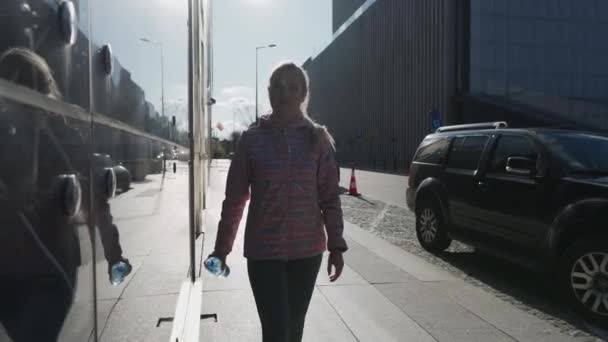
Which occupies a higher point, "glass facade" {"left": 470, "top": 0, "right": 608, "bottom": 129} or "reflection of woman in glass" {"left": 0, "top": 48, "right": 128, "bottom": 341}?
"glass facade" {"left": 470, "top": 0, "right": 608, "bottom": 129}

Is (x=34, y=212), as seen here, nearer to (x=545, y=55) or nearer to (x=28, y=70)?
(x=28, y=70)

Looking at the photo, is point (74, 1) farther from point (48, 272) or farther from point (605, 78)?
point (605, 78)

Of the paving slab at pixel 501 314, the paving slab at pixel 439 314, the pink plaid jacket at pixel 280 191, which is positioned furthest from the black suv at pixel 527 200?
the pink plaid jacket at pixel 280 191

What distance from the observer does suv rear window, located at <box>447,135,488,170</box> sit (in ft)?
20.7

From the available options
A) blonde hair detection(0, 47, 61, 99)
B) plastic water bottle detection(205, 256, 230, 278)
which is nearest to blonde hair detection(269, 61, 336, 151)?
plastic water bottle detection(205, 256, 230, 278)

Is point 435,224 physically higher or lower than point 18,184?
lower

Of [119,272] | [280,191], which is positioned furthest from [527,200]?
[119,272]

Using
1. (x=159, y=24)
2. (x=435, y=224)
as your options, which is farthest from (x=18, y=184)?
(x=435, y=224)

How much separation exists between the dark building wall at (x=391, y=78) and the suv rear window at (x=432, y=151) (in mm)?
29601

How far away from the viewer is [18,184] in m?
0.84

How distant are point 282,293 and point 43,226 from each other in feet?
5.05

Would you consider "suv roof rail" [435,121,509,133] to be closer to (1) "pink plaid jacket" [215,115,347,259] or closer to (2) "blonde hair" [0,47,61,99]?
(1) "pink plaid jacket" [215,115,347,259]

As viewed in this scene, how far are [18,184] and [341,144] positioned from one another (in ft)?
210

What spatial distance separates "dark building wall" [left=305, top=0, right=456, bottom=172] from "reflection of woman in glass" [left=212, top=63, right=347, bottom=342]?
115 ft
